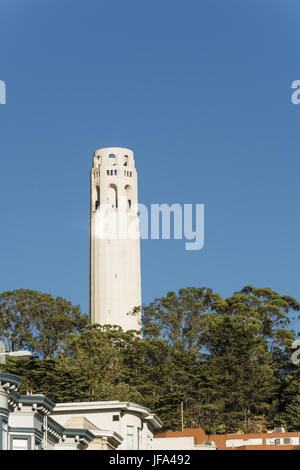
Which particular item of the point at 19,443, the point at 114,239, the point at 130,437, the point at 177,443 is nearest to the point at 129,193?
the point at 114,239

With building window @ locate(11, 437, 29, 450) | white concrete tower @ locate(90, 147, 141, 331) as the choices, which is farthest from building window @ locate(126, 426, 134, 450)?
white concrete tower @ locate(90, 147, 141, 331)

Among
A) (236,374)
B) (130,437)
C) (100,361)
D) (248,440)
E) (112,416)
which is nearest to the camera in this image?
(112,416)

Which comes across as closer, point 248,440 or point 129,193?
point 248,440

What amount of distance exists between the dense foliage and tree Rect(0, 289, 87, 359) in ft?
0.33

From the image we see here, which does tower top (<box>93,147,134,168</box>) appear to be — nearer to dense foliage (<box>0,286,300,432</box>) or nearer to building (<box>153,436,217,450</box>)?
dense foliage (<box>0,286,300,432</box>)

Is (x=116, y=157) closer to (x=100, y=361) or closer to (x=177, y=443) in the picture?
(x=100, y=361)

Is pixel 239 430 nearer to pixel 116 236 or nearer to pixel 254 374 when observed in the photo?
pixel 254 374

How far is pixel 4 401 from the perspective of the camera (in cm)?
4694

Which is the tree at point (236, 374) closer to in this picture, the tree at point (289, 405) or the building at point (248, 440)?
the tree at point (289, 405)

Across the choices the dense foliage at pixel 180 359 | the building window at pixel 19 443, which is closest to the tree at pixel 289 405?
the dense foliage at pixel 180 359

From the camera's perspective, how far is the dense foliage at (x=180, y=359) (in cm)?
9981

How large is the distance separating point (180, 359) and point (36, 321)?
57.1 feet

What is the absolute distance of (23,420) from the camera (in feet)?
160

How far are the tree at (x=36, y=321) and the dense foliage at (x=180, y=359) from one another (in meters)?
0.10
